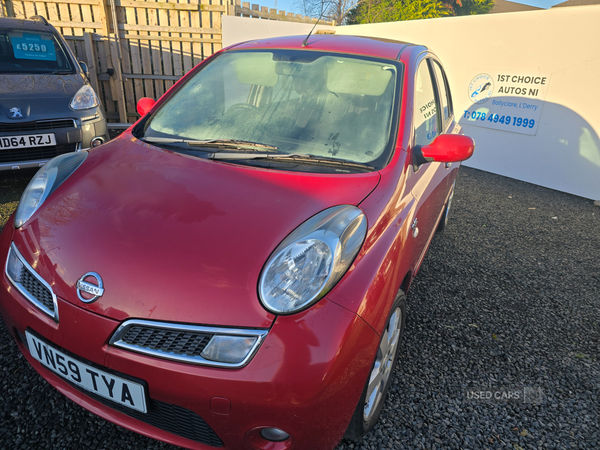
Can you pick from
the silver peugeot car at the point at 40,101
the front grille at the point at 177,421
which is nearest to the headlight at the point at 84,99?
the silver peugeot car at the point at 40,101

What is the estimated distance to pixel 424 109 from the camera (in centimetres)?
236

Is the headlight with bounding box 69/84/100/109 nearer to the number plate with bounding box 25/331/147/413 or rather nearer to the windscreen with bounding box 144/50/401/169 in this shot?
the windscreen with bounding box 144/50/401/169

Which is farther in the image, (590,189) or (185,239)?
(590,189)

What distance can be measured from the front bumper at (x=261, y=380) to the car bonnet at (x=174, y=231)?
0.09 meters

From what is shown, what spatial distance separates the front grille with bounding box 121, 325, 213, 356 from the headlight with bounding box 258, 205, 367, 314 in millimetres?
228

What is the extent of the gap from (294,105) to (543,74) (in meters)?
5.40

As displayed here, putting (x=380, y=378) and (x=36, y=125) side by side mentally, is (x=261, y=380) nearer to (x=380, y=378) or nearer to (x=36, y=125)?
(x=380, y=378)

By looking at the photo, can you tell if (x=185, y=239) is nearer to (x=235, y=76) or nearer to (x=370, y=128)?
(x=370, y=128)

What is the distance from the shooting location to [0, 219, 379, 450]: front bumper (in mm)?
1143

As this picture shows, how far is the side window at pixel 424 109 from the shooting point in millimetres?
2143

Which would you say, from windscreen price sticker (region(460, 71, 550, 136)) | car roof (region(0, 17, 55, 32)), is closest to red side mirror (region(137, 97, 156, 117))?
car roof (region(0, 17, 55, 32))

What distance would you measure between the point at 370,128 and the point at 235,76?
972 mm

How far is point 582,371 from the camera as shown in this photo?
2229 mm

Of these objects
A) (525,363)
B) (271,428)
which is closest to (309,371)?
(271,428)
